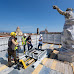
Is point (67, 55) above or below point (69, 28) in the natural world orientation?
below

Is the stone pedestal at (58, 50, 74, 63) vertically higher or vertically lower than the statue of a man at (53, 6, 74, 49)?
lower

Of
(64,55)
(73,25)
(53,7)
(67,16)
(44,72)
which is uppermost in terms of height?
(53,7)

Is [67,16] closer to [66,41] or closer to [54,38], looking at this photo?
[66,41]

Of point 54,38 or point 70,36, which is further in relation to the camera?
point 54,38

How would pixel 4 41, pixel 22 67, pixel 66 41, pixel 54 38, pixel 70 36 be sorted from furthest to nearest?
pixel 54 38
pixel 4 41
pixel 66 41
pixel 70 36
pixel 22 67

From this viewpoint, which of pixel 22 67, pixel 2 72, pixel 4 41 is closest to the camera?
pixel 2 72

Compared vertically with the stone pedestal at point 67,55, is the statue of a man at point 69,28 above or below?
above

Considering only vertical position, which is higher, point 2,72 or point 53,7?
point 53,7

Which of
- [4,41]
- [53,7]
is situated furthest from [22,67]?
[53,7]

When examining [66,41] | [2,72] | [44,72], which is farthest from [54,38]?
[2,72]

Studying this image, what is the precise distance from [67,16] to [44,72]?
3.82 metres

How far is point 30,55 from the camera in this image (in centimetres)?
375

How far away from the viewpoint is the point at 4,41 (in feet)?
16.5

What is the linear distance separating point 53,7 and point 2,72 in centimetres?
519
